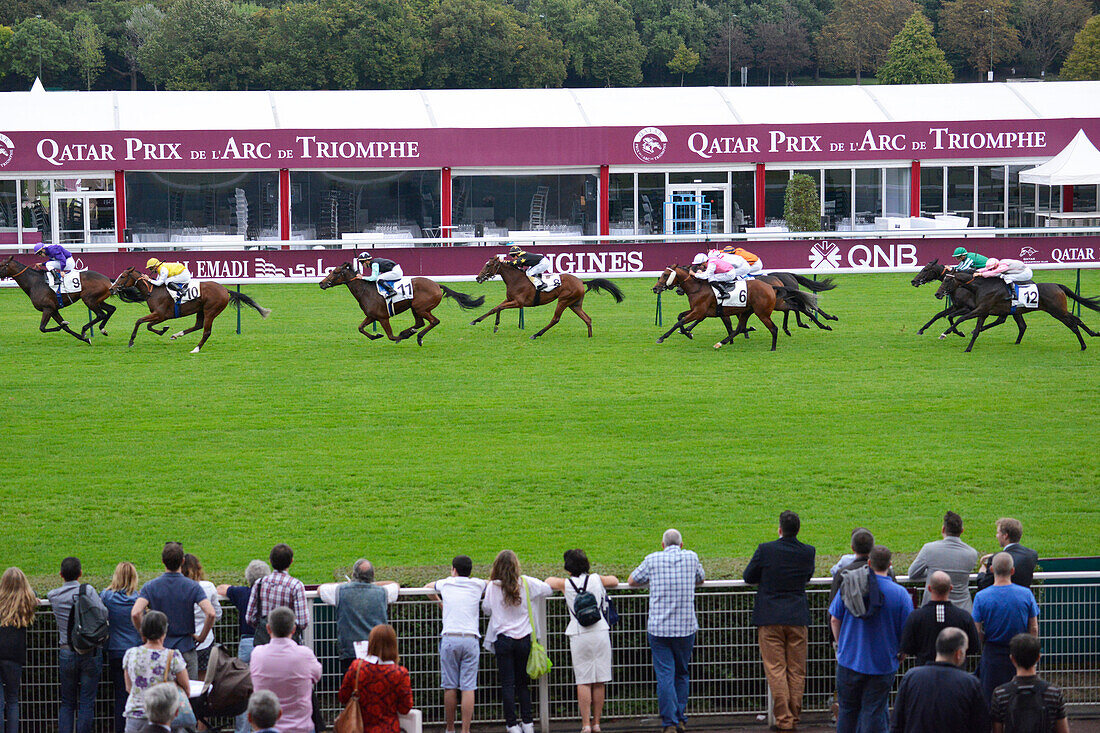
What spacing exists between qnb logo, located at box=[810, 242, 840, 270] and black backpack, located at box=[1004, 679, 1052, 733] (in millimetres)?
22924

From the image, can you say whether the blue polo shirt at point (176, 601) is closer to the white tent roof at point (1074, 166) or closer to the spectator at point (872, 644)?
the spectator at point (872, 644)

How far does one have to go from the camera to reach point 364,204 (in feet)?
110

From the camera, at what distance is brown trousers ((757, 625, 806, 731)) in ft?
25.6

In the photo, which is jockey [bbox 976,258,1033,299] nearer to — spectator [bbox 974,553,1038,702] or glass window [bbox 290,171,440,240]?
spectator [bbox 974,553,1038,702]

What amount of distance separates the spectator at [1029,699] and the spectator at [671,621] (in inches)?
77.1

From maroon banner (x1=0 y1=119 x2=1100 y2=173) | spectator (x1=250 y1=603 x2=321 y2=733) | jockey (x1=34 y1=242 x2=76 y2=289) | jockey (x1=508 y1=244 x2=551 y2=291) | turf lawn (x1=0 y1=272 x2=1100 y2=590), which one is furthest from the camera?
maroon banner (x1=0 y1=119 x2=1100 y2=173)

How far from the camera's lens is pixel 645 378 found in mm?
17594

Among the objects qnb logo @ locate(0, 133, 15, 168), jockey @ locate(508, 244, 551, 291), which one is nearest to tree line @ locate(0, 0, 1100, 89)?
qnb logo @ locate(0, 133, 15, 168)

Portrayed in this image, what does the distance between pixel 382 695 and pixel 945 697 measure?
263 cm

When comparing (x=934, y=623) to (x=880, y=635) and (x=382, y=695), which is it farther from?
(x=382, y=695)

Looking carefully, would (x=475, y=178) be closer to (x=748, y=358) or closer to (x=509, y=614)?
(x=748, y=358)

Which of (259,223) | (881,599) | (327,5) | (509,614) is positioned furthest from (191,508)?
(327,5)

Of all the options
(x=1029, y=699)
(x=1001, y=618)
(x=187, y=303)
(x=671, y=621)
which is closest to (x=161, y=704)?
(x=671, y=621)

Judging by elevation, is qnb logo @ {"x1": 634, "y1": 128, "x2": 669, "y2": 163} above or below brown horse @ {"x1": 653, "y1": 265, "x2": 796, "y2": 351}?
above
